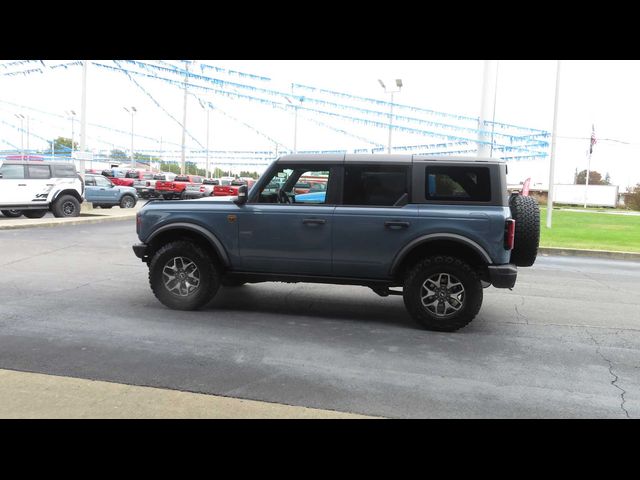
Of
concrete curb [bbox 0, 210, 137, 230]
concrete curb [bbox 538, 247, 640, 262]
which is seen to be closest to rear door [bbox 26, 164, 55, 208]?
concrete curb [bbox 0, 210, 137, 230]

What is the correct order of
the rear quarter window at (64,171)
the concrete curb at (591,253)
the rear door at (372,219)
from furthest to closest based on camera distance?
the rear quarter window at (64,171)
the concrete curb at (591,253)
the rear door at (372,219)

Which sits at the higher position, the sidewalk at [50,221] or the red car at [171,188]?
the red car at [171,188]

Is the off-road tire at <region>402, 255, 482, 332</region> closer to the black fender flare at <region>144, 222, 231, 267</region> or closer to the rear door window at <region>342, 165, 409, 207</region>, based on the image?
the rear door window at <region>342, 165, 409, 207</region>

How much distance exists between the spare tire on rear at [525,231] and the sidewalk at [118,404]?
337 cm

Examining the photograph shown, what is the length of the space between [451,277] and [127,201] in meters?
23.2

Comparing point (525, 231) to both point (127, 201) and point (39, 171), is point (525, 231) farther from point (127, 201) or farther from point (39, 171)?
point (127, 201)

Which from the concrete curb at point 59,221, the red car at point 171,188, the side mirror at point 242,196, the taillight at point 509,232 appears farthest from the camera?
the red car at point 171,188

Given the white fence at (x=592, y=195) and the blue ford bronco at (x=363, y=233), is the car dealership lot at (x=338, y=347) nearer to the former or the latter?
the blue ford bronco at (x=363, y=233)

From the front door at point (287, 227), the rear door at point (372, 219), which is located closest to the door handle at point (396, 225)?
the rear door at point (372, 219)

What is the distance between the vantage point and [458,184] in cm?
608

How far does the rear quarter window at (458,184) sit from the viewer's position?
5988 mm

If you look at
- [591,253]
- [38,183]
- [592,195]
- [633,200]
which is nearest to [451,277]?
[591,253]
